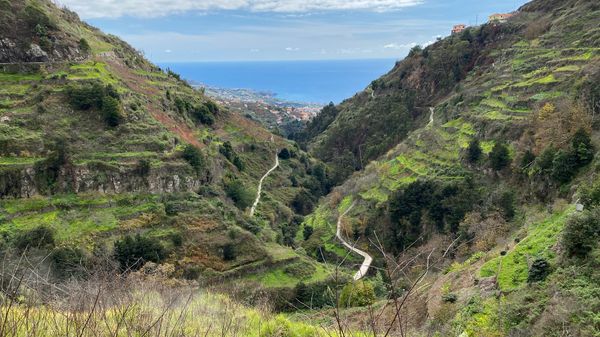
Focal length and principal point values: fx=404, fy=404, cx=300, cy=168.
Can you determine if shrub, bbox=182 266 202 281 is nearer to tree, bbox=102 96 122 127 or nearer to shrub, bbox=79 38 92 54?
tree, bbox=102 96 122 127

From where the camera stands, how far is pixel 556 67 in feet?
120

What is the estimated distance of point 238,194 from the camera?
140 feet

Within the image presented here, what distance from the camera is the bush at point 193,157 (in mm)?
37312

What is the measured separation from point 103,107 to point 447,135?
33.0m

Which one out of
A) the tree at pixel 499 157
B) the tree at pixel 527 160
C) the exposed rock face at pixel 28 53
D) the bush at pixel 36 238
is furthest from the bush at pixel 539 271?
the exposed rock face at pixel 28 53

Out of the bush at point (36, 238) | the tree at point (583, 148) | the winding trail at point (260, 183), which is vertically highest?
the tree at point (583, 148)

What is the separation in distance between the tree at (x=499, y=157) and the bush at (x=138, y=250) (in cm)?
2470

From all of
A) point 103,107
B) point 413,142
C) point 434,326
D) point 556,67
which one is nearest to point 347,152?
point 413,142

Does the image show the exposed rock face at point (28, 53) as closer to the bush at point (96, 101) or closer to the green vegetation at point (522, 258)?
the bush at point (96, 101)

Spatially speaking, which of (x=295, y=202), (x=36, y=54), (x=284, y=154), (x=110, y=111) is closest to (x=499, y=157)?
(x=295, y=202)

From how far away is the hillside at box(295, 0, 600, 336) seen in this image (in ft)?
38.0

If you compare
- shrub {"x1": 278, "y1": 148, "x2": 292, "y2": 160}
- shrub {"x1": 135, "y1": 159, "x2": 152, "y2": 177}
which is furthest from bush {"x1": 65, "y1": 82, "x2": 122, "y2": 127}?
shrub {"x1": 278, "y1": 148, "x2": 292, "y2": 160}

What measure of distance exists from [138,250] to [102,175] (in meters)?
8.38

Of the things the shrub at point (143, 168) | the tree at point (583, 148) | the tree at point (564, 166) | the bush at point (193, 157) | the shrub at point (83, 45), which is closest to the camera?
the tree at point (583, 148)
